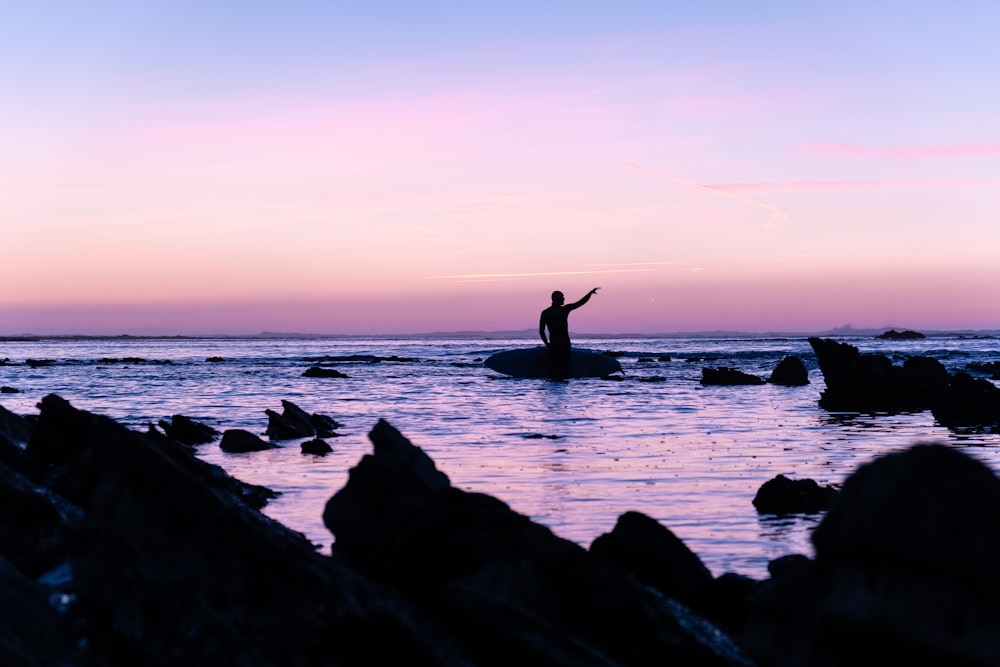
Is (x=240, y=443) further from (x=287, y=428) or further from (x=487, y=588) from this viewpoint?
(x=487, y=588)

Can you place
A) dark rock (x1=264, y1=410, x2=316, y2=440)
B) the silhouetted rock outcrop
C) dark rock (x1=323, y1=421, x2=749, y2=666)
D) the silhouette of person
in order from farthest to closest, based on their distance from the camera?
the silhouette of person, the silhouetted rock outcrop, dark rock (x1=264, y1=410, x2=316, y2=440), dark rock (x1=323, y1=421, x2=749, y2=666)

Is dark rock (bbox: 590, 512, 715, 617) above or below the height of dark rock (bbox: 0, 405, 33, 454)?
below

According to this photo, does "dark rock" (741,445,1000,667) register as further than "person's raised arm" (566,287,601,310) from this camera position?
No

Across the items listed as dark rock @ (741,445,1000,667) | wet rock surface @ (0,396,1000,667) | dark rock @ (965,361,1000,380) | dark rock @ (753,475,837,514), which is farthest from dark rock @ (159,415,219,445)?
dark rock @ (965,361,1000,380)

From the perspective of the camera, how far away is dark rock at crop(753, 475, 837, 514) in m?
8.83

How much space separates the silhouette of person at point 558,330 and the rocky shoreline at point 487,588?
70.6 feet

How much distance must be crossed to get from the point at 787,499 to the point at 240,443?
7811 millimetres

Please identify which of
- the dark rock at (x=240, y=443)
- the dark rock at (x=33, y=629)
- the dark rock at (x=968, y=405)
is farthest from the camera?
the dark rock at (x=968, y=405)

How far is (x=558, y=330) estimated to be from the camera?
2944cm

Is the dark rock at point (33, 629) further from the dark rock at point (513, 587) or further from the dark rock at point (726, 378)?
the dark rock at point (726, 378)

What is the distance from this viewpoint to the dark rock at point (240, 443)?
1360cm

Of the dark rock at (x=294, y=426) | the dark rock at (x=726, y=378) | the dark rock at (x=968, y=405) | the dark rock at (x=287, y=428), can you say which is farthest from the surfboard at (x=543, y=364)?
the dark rock at (x=287, y=428)

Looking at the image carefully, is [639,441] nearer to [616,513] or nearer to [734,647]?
[616,513]

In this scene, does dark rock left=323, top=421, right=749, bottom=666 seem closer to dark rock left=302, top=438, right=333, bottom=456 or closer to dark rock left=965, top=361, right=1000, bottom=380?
dark rock left=302, top=438, right=333, bottom=456
